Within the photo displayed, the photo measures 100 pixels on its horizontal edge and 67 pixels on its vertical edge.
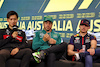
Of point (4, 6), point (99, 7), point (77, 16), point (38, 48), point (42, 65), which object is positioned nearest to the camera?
point (42, 65)

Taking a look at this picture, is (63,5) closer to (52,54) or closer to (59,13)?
(59,13)

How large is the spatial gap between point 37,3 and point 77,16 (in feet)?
3.77

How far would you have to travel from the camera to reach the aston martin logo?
108 inches

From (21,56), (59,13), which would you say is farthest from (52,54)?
(59,13)

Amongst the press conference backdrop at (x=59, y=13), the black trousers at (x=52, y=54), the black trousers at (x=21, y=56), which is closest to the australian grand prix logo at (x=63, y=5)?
the press conference backdrop at (x=59, y=13)

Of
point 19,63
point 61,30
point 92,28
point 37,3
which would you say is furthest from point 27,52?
point 37,3

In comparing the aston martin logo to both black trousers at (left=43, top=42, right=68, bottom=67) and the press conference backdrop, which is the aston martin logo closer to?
the press conference backdrop

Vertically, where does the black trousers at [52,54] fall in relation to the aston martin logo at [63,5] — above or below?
below

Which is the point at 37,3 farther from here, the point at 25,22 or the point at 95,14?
the point at 95,14

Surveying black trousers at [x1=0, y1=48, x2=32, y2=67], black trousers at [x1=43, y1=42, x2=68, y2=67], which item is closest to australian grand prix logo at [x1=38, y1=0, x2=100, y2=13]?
black trousers at [x1=43, y1=42, x2=68, y2=67]

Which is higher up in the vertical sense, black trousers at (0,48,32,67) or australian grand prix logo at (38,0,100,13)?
australian grand prix logo at (38,0,100,13)

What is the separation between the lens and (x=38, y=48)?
1.93 meters

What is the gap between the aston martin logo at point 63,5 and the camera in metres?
2.75

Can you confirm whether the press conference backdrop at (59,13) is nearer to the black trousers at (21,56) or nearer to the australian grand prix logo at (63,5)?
the australian grand prix logo at (63,5)
